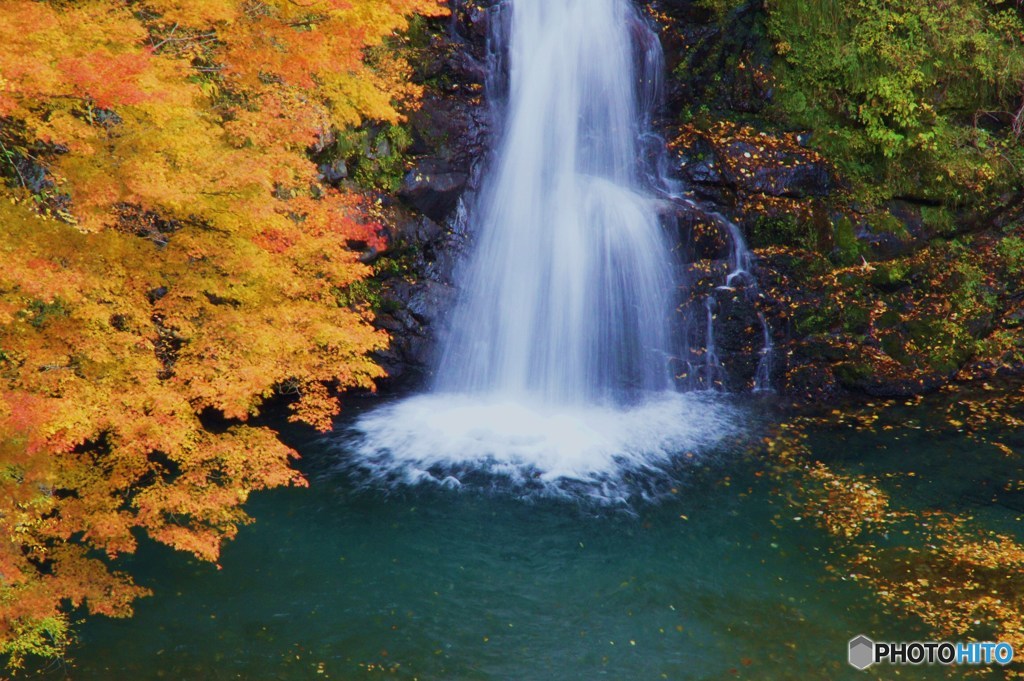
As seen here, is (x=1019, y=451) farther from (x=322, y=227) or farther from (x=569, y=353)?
(x=322, y=227)

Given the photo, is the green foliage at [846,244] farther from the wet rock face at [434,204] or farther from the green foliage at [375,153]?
the green foliage at [375,153]

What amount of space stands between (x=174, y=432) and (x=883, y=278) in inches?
498

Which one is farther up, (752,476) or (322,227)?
(322,227)

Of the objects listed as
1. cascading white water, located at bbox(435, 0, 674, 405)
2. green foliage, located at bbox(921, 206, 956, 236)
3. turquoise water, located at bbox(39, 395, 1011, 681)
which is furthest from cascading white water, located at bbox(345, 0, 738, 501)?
green foliage, located at bbox(921, 206, 956, 236)

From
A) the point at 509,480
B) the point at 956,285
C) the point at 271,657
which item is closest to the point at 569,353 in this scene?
the point at 509,480

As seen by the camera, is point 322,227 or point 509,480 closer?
point 322,227

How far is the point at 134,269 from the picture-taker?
7609 millimetres

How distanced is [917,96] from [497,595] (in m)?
13.0

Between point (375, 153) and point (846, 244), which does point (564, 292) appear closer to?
point (375, 153)

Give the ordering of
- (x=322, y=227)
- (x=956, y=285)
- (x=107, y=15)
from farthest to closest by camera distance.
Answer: (x=956, y=285) < (x=322, y=227) < (x=107, y=15)

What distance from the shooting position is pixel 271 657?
7.30m

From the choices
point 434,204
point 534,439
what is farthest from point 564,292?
point 534,439
